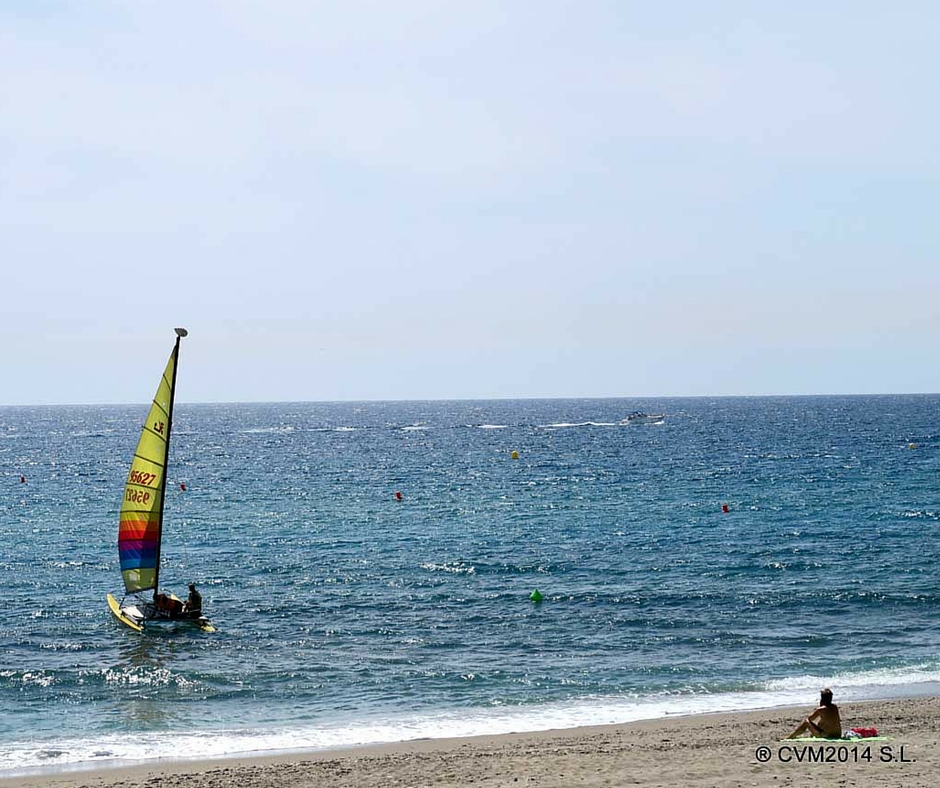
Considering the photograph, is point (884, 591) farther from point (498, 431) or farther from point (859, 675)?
point (498, 431)

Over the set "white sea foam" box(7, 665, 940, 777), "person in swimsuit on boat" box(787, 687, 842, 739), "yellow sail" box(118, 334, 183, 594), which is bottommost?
"white sea foam" box(7, 665, 940, 777)

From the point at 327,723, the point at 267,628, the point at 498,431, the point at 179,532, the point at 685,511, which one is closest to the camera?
the point at 327,723

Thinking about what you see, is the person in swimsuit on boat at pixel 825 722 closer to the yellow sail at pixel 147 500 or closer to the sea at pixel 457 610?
the sea at pixel 457 610

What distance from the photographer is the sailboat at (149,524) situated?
3328cm

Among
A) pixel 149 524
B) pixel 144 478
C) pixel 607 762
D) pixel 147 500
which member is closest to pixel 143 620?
pixel 149 524

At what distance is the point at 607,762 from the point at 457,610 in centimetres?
1833

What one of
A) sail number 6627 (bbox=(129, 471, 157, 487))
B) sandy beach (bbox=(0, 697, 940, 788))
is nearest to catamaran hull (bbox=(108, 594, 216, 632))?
sail number 6627 (bbox=(129, 471, 157, 487))

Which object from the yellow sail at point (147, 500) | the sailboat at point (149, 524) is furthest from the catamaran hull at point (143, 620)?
the yellow sail at point (147, 500)

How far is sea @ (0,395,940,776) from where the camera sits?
24938mm

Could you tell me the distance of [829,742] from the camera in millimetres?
19312

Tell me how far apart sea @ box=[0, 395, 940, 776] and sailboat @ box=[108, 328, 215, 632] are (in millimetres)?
891

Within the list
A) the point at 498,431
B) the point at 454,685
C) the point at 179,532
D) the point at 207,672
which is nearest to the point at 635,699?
the point at 454,685

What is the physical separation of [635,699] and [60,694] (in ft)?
48.3

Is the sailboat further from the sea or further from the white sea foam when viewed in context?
the white sea foam
